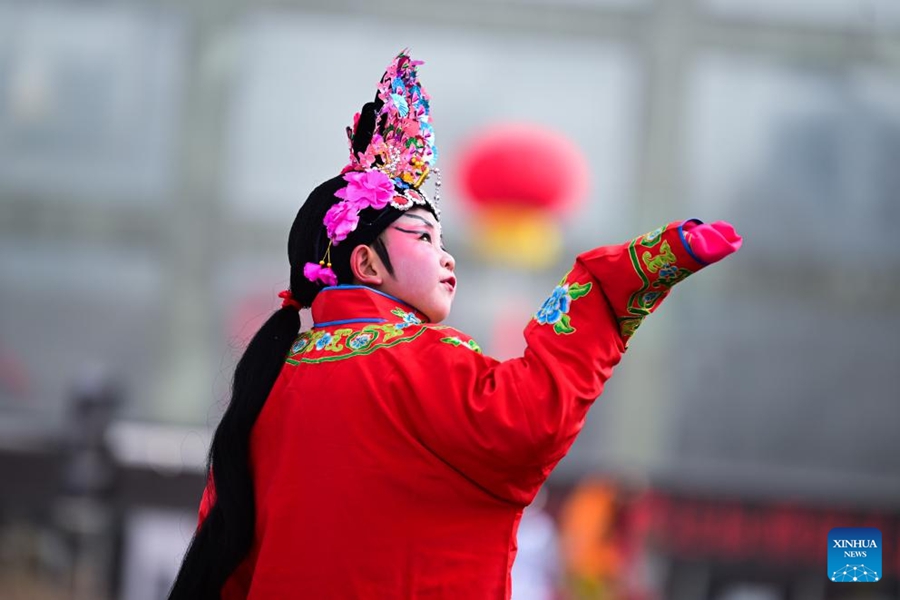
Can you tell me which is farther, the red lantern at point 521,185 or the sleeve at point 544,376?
the red lantern at point 521,185

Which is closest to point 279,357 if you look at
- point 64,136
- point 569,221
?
point 569,221

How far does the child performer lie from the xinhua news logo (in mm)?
572

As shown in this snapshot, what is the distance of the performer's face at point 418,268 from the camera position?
57.7 inches

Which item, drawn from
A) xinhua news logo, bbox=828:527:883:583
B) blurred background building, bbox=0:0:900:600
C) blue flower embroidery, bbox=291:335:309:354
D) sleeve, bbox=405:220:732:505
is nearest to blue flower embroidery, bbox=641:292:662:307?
sleeve, bbox=405:220:732:505

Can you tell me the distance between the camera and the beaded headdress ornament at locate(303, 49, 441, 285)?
4.87 feet

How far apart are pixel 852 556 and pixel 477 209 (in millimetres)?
4038

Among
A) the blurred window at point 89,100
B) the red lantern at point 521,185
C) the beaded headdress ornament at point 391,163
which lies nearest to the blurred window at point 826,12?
the red lantern at point 521,185

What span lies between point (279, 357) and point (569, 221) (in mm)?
4566

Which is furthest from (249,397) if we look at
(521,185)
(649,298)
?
(521,185)

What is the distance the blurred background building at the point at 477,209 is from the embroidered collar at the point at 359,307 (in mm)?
4252

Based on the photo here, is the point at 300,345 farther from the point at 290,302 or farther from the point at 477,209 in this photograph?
the point at 477,209

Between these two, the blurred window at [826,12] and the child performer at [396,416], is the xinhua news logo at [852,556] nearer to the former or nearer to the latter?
the child performer at [396,416]

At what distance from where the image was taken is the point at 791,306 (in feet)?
20.8

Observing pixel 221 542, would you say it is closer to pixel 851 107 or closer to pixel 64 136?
pixel 64 136
